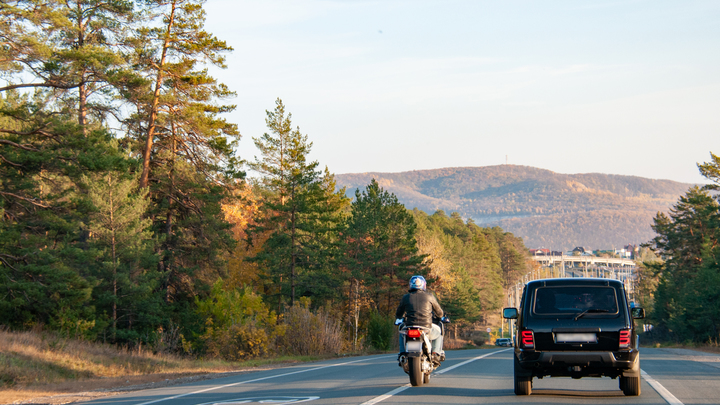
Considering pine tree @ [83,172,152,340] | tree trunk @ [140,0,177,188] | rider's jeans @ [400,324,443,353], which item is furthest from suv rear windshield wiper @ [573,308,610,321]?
tree trunk @ [140,0,177,188]

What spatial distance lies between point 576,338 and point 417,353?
9.35ft

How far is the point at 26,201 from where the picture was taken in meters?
26.3

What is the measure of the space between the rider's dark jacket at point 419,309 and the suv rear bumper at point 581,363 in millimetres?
2109

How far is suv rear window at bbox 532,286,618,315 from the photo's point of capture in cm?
1057

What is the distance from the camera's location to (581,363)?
1015 cm

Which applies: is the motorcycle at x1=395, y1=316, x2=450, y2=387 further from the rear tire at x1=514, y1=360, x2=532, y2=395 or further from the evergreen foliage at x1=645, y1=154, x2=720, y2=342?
the evergreen foliage at x1=645, y1=154, x2=720, y2=342

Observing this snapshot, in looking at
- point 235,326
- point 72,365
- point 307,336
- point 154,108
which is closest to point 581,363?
point 72,365

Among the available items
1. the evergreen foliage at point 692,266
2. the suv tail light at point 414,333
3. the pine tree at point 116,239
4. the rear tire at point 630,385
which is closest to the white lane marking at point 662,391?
the rear tire at point 630,385

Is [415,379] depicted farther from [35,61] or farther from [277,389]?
[35,61]

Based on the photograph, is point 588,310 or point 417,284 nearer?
point 588,310

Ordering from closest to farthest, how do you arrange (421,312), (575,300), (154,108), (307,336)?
1. (575,300)
2. (421,312)
3. (154,108)
4. (307,336)

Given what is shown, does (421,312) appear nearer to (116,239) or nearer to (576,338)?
(576,338)

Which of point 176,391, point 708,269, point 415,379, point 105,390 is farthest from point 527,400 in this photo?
point 708,269

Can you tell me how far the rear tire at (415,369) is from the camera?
12.0m
